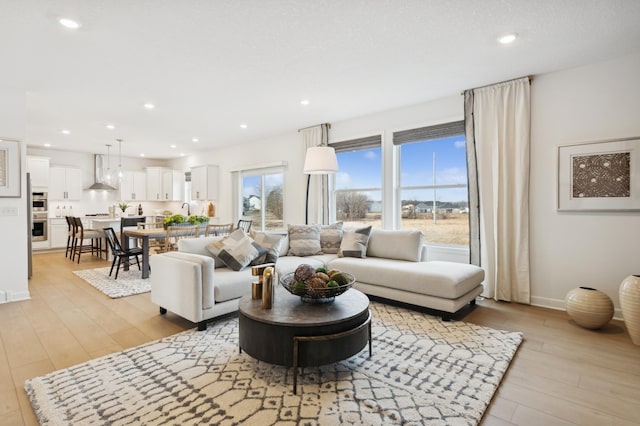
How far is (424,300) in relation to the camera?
10.8ft

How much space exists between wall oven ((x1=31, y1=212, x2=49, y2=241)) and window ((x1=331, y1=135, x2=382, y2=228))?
23.2ft

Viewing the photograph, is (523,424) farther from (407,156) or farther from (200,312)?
(407,156)

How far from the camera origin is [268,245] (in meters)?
3.87

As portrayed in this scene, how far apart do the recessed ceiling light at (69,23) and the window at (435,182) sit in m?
3.88

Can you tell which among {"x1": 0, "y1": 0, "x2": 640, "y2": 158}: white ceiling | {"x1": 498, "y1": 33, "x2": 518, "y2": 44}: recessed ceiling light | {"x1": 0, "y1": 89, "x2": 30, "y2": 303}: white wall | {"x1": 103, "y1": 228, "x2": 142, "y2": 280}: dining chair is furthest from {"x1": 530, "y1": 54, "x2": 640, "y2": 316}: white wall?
{"x1": 0, "y1": 89, "x2": 30, "y2": 303}: white wall

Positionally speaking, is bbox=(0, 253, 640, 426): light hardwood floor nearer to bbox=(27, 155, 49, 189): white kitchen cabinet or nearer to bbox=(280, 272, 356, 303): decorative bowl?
bbox=(280, 272, 356, 303): decorative bowl

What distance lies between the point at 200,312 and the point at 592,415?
2.82 meters

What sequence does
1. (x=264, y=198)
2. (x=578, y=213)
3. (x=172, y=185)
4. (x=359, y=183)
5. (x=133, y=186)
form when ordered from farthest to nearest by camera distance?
1. (x=172, y=185)
2. (x=133, y=186)
3. (x=264, y=198)
4. (x=359, y=183)
5. (x=578, y=213)

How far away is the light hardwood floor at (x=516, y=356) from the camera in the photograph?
1854mm

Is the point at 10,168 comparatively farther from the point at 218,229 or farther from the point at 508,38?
the point at 508,38

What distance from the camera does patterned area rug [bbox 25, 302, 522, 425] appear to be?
176 cm

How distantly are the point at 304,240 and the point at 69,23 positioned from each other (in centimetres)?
323

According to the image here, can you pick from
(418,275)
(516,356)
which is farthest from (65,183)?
(516,356)

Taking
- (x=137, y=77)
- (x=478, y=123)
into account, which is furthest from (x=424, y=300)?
(x=137, y=77)
